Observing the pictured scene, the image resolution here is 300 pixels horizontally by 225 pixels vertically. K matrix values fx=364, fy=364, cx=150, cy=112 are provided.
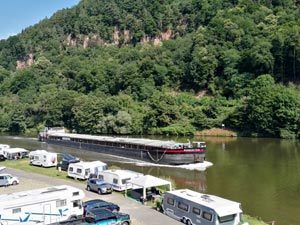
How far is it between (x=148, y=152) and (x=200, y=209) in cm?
3117

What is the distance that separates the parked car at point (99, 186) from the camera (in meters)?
31.8

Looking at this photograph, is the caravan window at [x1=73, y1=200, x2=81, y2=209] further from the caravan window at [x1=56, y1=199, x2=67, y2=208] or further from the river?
the river

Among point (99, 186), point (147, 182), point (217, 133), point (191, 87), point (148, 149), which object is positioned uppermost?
point (191, 87)

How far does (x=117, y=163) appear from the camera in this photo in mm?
53500

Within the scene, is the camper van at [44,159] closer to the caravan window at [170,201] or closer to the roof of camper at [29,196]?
the roof of camper at [29,196]

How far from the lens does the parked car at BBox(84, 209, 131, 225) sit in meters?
21.9

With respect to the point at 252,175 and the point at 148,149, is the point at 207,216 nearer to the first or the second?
the point at 252,175

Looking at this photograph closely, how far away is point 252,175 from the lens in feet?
138

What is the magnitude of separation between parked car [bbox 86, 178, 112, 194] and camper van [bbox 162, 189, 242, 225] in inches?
297

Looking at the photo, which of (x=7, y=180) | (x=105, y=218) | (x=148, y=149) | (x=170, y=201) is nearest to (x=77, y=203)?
(x=105, y=218)

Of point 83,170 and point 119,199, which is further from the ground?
point 83,170

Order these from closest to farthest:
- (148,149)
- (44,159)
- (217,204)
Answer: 1. (217,204)
2. (44,159)
3. (148,149)

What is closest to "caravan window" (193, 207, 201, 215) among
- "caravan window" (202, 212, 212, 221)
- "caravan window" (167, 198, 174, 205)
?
"caravan window" (202, 212, 212, 221)

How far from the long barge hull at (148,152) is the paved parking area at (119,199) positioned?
16.7 metres
